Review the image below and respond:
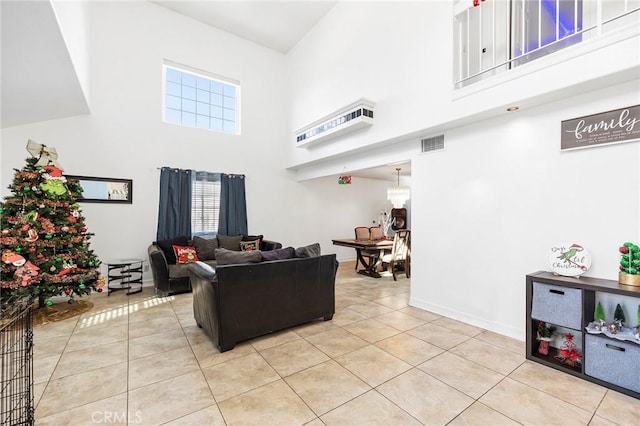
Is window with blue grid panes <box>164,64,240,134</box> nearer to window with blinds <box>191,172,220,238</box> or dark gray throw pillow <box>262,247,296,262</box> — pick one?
window with blinds <box>191,172,220,238</box>

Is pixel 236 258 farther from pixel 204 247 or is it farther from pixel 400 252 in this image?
pixel 400 252

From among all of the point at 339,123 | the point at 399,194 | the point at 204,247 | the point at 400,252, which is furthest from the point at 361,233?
the point at 204,247

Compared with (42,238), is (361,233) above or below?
below

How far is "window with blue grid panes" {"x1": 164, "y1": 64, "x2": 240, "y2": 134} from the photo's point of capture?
5.75 m

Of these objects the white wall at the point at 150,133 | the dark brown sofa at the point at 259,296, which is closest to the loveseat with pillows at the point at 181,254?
the white wall at the point at 150,133

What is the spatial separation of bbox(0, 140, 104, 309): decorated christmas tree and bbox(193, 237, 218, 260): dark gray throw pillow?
1559mm

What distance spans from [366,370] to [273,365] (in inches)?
31.8

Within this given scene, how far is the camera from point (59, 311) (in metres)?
3.83

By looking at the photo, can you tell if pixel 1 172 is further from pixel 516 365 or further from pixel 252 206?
pixel 516 365

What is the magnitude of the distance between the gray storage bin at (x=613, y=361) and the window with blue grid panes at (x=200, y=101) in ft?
21.2

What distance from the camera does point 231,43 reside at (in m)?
6.27

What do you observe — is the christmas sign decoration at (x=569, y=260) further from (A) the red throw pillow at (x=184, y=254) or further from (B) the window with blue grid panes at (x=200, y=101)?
(B) the window with blue grid panes at (x=200, y=101)

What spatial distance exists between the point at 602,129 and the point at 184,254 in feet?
18.6

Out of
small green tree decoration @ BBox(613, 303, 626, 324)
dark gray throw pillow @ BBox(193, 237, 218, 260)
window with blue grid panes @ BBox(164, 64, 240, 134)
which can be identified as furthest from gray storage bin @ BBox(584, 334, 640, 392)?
window with blue grid panes @ BBox(164, 64, 240, 134)
